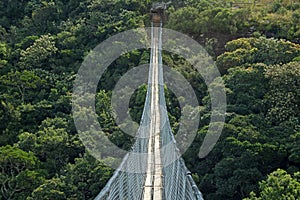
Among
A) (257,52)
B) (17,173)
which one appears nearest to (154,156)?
(17,173)

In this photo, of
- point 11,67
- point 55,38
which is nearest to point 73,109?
point 11,67

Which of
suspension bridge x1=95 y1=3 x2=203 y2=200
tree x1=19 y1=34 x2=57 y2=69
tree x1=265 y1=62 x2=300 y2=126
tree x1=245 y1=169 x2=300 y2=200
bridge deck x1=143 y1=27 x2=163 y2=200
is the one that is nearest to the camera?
suspension bridge x1=95 y1=3 x2=203 y2=200

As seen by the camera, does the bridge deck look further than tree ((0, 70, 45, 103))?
No

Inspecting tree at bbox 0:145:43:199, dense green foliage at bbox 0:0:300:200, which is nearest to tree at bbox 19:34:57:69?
dense green foliage at bbox 0:0:300:200

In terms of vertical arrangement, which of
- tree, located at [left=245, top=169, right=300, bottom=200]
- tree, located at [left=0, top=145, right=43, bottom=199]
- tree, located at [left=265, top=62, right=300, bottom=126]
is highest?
tree, located at [left=265, top=62, right=300, bottom=126]

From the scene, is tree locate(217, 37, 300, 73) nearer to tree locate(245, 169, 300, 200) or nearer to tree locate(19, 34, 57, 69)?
tree locate(19, 34, 57, 69)

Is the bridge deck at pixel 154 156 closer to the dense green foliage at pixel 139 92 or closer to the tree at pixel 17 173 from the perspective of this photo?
the dense green foliage at pixel 139 92
